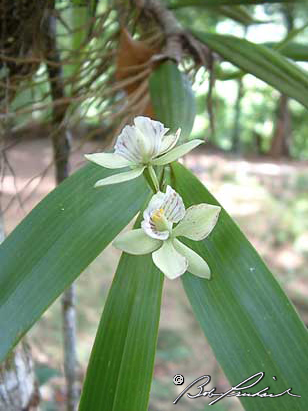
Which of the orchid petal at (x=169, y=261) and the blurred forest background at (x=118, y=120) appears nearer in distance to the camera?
the orchid petal at (x=169, y=261)

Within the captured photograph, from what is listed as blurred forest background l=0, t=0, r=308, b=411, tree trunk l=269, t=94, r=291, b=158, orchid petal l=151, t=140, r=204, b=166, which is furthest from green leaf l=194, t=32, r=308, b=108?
tree trunk l=269, t=94, r=291, b=158

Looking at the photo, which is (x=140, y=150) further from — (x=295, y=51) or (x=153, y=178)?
(x=295, y=51)

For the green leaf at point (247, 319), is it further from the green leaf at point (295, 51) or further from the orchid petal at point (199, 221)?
the green leaf at point (295, 51)

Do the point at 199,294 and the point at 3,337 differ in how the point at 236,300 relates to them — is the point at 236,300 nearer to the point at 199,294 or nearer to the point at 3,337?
the point at 199,294

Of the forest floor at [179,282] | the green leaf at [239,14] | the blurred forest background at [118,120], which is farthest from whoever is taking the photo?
the forest floor at [179,282]

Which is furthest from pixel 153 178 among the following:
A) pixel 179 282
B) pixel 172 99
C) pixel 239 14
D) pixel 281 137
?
pixel 281 137

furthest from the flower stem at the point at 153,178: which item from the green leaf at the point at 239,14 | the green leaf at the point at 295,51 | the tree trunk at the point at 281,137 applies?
the tree trunk at the point at 281,137

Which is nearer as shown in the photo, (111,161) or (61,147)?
(111,161)
